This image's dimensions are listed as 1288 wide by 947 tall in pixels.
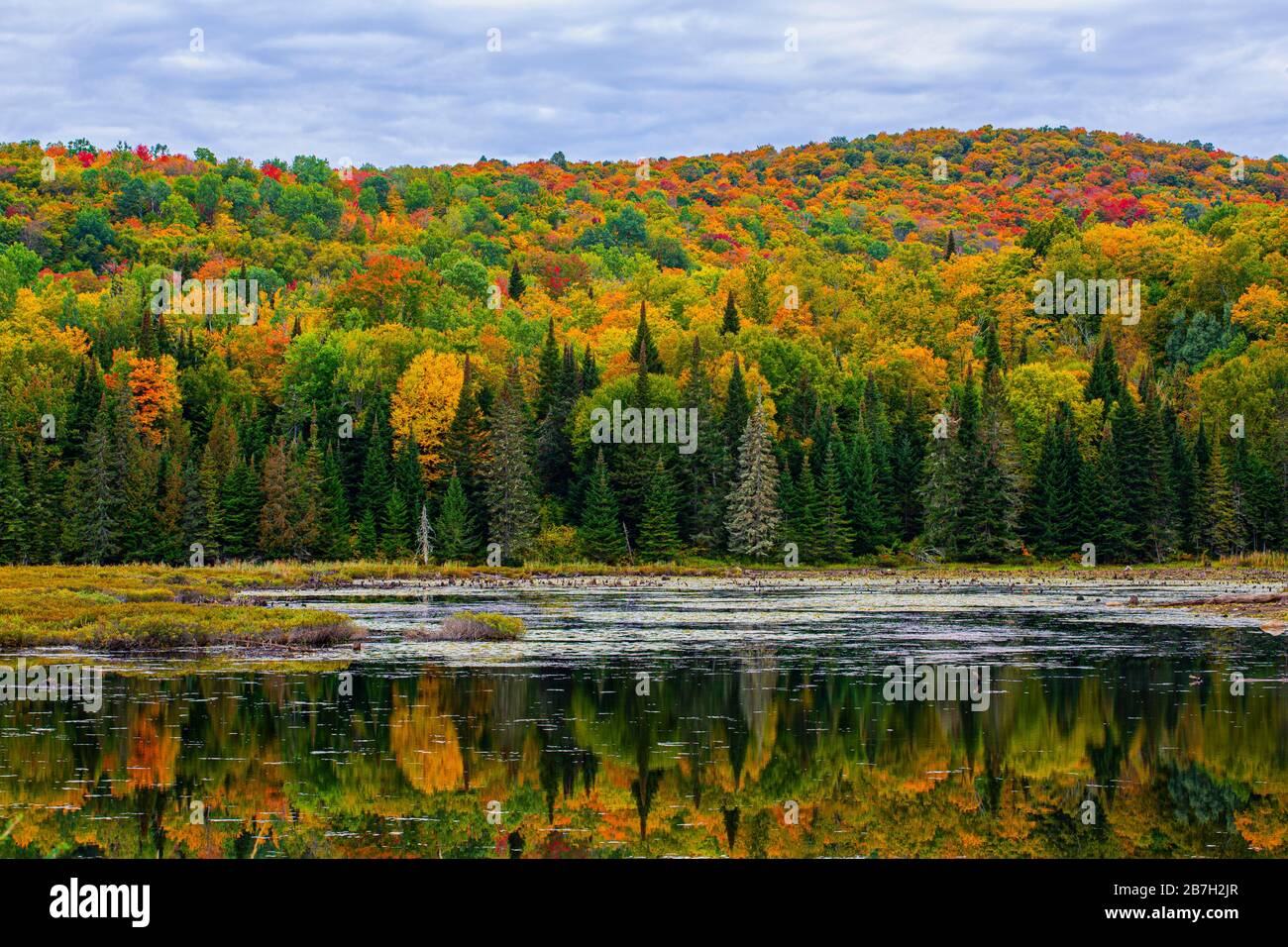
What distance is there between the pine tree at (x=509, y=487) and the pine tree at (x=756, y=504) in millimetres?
14949

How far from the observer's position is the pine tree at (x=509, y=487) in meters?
114

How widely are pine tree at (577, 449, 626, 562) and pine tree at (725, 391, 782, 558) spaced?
834cm

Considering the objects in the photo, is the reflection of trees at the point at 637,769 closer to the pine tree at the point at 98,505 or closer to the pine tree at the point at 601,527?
the pine tree at the point at 98,505

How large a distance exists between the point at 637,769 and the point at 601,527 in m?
86.5

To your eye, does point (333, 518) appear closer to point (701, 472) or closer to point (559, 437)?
point (559, 437)

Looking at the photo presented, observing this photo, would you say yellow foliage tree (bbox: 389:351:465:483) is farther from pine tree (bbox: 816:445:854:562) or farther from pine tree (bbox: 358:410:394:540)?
pine tree (bbox: 816:445:854:562)

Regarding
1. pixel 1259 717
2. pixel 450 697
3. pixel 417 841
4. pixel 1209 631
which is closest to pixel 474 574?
pixel 1209 631

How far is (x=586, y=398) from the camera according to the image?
4998 inches

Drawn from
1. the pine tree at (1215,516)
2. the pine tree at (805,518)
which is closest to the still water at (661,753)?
the pine tree at (805,518)

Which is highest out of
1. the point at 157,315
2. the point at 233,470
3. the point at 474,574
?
the point at 157,315

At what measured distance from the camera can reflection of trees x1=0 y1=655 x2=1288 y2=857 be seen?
76.4 ft

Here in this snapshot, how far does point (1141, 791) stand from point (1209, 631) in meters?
28.6
